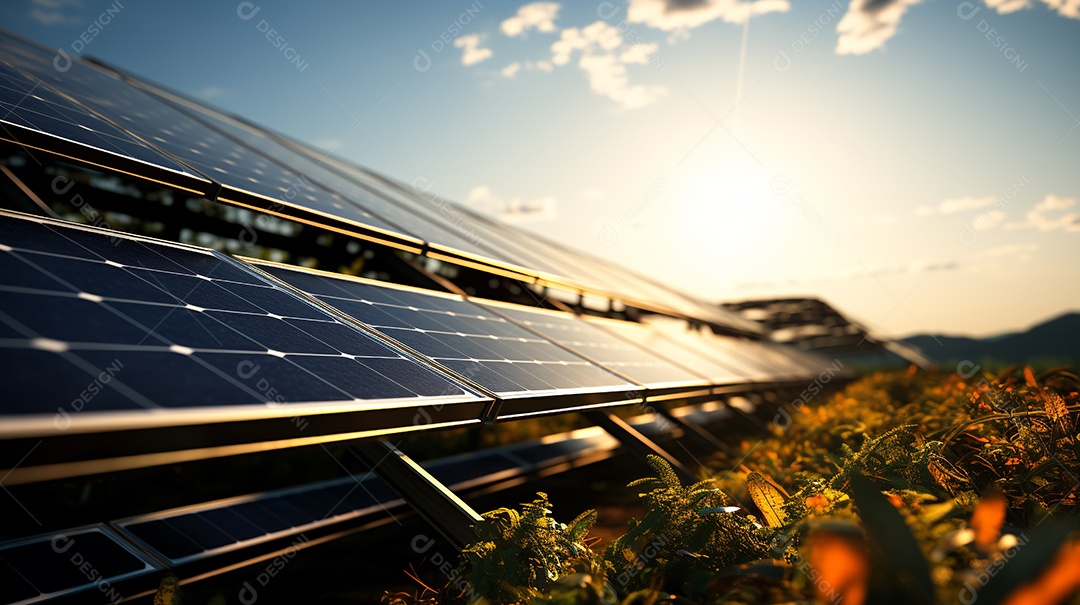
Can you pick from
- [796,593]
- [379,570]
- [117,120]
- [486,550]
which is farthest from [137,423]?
[117,120]

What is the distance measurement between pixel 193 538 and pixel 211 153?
4.07m

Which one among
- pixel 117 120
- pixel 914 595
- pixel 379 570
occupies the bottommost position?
Answer: pixel 379 570

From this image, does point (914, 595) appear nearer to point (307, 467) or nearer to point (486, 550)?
point (486, 550)

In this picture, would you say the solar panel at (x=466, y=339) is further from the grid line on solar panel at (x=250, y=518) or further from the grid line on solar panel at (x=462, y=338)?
the grid line on solar panel at (x=250, y=518)

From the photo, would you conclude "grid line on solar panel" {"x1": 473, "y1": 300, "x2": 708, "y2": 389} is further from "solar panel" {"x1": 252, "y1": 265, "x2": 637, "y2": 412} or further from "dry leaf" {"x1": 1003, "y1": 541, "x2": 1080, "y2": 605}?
"dry leaf" {"x1": 1003, "y1": 541, "x2": 1080, "y2": 605}

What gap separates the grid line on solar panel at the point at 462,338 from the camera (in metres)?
4.35

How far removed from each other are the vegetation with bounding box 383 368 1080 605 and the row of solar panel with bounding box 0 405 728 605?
3.82m

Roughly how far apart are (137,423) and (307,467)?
36.8 feet

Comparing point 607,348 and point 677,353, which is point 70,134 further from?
point 677,353

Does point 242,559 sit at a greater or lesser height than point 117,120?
lesser

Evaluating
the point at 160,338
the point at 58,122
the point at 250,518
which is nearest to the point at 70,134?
the point at 58,122

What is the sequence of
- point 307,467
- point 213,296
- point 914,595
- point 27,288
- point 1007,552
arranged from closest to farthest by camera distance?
point 914,595, point 1007,552, point 27,288, point 213,296, point 307,467

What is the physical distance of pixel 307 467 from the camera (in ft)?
40.3

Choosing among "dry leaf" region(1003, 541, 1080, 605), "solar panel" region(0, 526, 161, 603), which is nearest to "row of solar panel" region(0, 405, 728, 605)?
"solar panel" region(0, 526, 161, 603)
